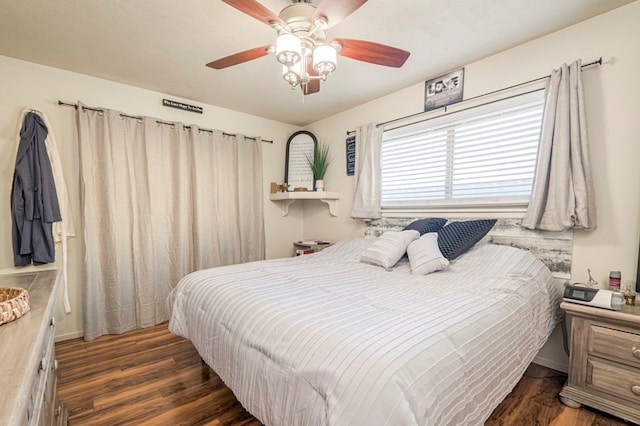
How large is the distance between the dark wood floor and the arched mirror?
234 centimetres

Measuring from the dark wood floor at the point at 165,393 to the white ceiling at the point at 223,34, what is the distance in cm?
241

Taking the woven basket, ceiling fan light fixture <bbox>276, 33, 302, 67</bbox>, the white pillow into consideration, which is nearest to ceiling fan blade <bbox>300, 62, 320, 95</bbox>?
ceiling fan light fixture <bbox>276, 33, 302, 67</bbox>

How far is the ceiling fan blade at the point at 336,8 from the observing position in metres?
1.25

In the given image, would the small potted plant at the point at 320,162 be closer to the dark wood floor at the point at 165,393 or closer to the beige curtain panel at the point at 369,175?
the beige curtain panel at the point at 369,175

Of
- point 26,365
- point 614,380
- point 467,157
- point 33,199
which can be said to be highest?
point 467,157

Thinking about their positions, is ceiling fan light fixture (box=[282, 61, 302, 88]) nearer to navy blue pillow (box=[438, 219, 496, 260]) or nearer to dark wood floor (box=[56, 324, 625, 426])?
navy blue pillow (box=[438, 219, 496, 260])

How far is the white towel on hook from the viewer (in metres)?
2.41

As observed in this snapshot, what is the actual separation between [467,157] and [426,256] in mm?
1085

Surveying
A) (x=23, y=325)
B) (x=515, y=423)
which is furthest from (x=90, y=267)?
(x=515, y=423)

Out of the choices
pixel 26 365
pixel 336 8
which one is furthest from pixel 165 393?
pixel 336 8

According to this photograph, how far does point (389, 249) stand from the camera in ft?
7.54

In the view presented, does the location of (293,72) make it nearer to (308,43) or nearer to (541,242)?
(308,43)

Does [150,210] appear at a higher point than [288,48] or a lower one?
lower

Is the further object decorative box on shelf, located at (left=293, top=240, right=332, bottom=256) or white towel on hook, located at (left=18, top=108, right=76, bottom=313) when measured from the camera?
decorative box on shelf, located at (left=293, top=240, right=332, bottom=256)
